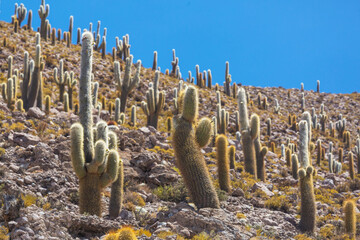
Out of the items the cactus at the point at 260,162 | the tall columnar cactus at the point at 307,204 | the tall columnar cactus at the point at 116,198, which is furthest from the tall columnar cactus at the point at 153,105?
the tall columnar cactus at the point at 116,198

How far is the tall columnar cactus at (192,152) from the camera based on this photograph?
10.0 metres

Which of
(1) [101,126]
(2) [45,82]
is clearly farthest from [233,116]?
(1) [101,126]

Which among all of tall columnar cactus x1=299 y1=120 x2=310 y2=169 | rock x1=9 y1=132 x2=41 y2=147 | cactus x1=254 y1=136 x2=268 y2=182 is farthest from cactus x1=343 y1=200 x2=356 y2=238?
rock x1=9 y1=132 x2=41 y2=147

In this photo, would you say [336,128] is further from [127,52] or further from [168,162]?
[168,162]

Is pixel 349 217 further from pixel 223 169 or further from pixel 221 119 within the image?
pixel 221 119

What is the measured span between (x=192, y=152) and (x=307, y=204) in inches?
174

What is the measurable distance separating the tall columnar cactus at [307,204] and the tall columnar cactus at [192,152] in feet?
11.3

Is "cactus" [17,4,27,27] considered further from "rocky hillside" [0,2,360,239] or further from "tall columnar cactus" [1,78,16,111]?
"tall columnar cactus" [1,78,16,111]

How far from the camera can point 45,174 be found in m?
10.6

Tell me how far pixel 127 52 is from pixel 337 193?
25044 millimetres

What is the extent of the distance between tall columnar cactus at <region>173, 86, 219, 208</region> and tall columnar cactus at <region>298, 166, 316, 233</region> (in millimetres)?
3448

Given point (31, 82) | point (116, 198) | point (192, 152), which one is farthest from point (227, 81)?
point (116, 198)

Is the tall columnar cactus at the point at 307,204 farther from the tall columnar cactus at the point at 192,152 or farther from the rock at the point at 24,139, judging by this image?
the rock at the point at 24,139

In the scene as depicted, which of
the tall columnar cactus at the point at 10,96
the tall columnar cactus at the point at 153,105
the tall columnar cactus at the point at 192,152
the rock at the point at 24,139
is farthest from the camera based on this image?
the tall columnar cactus at the point at 153,105
